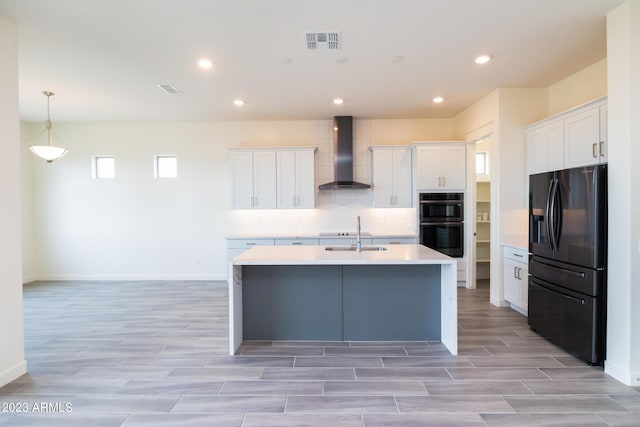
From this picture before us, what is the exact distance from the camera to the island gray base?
3338 mm

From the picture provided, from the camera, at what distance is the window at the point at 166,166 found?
245 inches

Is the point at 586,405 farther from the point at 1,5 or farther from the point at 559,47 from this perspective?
the point at 1,5

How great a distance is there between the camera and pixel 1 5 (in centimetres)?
255

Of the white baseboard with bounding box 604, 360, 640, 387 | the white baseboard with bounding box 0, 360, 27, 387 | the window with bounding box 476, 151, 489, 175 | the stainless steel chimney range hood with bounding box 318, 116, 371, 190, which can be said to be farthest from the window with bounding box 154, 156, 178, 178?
the white baseboard with bounding box 604, 360, 640, 387

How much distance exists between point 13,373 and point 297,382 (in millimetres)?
2264

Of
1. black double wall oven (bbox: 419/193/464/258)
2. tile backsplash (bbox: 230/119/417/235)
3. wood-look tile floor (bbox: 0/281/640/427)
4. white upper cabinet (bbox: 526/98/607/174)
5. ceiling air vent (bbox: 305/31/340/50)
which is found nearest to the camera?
wood-look tile floor (bbox: 0/281/640/427)

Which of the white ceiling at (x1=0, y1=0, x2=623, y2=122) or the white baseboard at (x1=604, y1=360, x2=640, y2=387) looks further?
the white ceiling at (x1=0, y1=0, x2=623, y2=122)

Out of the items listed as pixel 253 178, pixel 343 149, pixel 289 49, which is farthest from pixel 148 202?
pixel 289 49

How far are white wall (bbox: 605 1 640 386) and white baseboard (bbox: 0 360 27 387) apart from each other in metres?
4.73

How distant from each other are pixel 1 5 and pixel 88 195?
4253 millimetres

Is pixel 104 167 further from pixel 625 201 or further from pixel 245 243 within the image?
pixel 625 201

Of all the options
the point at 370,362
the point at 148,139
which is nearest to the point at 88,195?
the point at 148,139

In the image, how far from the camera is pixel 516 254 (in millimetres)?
4145

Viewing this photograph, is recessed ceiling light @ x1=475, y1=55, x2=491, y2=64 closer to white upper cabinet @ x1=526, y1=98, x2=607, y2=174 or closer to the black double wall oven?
white upper cabinet @ x1=526, y1=98, x2=607, y2=174
